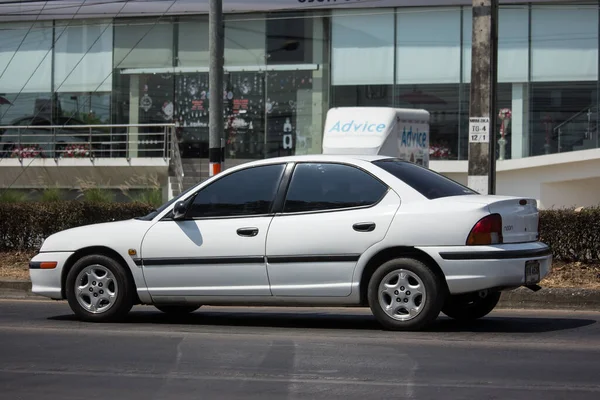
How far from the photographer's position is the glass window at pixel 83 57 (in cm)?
3039

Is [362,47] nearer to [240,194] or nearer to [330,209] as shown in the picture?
[240,194]

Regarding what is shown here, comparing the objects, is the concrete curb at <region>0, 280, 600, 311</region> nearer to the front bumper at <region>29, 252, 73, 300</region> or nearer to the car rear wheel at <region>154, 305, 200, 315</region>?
the car rear wheel at <region>154, 305, 200, 315</region>

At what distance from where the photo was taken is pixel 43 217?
49.0 feet

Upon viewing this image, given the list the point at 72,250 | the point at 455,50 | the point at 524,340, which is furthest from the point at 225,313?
the point at 455,50

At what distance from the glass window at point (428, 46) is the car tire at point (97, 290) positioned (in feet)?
64.3

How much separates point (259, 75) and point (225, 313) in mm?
19118

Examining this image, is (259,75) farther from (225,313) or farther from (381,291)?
(381,291)

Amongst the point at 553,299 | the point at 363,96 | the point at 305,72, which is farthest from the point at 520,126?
the point at 553,299

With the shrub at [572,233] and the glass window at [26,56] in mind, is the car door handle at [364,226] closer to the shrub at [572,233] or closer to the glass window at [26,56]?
the shrub at [572,233]

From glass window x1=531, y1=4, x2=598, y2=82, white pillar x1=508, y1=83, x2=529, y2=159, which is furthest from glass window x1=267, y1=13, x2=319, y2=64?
glass window x1=531, y1=4, x2=598, y2=82

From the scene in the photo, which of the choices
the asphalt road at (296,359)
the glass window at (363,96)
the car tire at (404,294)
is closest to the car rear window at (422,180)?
the car tire at (404,294)

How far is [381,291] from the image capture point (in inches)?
337

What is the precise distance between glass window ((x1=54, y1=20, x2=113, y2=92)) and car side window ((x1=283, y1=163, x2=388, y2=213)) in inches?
879

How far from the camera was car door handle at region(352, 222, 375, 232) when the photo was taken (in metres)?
8.61
